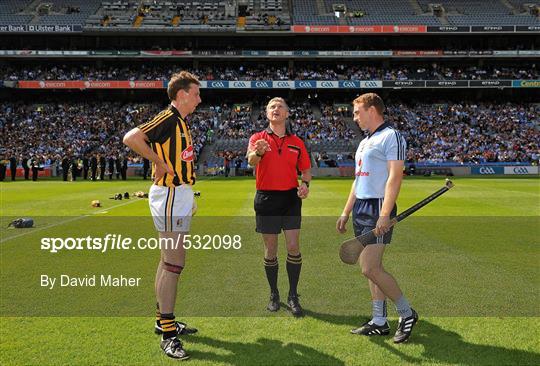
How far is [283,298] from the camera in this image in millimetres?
5566

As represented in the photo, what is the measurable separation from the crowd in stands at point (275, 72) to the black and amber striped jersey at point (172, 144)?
146 feet

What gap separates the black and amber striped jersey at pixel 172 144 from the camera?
13.6 ft

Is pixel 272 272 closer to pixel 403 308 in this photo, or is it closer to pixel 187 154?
pixel 403 308

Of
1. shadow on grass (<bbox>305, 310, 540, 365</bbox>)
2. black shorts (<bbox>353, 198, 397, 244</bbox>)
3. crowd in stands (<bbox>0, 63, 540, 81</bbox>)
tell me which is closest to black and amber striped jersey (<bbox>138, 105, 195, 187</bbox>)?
black shorts (<bbox>353, 198, 397, 244</bbox>)

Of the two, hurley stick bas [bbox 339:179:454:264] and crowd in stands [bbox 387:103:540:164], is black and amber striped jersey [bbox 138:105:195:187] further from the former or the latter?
crowd in stands [bbox 387:103:540:164]

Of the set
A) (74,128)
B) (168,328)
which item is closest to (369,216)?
(168,328)

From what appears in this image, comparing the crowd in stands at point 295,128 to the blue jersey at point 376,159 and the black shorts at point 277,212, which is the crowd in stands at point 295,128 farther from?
the blue jersey at point 376,159

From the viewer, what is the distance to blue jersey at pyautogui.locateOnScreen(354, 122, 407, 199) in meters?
4.13

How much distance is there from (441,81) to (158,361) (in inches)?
1907

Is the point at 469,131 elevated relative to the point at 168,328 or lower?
elevated

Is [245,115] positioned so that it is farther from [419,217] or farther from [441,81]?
[419,217]

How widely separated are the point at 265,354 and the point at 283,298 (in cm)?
161

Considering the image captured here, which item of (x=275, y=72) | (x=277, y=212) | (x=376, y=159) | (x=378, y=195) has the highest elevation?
(x=275, y=72)

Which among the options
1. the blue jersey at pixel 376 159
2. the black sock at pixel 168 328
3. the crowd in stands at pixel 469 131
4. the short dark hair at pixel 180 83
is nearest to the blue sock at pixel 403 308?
the blue jersey at pixel 376 159
